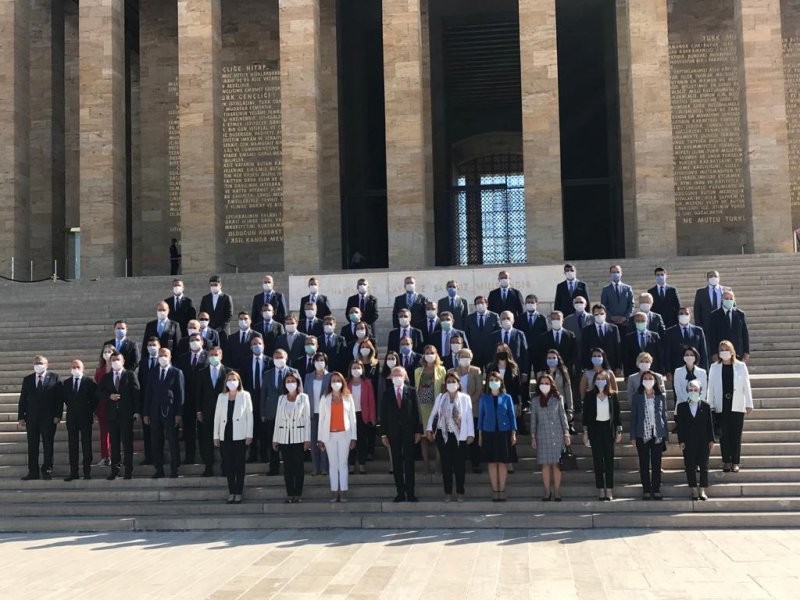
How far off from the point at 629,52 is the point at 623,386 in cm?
1251

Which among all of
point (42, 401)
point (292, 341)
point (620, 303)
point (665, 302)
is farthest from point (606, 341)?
point (42, 401)

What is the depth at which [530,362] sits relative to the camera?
10.7 m

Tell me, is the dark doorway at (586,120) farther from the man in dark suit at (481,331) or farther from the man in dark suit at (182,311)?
the man in dark suit at (182,311)

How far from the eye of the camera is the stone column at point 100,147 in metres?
22.1

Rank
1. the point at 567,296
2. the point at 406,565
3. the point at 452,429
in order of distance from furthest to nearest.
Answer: the point at 567,296 → the point at 452,429 → the point at 406,565

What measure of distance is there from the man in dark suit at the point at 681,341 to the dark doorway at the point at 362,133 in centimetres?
1527

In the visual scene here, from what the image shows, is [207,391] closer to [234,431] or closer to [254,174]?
[234,431]

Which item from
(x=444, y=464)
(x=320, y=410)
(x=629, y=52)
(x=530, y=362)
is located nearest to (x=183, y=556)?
(x=320, y=410)

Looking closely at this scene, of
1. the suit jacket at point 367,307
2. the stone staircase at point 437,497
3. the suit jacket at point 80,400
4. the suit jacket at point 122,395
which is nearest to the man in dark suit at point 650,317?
the stone staircase at point 437,497

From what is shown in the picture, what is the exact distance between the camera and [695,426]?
898 centimetres

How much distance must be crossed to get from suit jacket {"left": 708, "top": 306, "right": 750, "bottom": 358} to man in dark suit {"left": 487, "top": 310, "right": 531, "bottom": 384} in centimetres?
253

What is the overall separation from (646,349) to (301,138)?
13.4 m

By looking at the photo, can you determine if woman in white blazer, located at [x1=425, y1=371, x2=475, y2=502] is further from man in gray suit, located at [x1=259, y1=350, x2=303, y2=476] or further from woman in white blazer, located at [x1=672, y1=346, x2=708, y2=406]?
woman in white blazer, located at [x1=672, y1=346, x2=708, y2=406]

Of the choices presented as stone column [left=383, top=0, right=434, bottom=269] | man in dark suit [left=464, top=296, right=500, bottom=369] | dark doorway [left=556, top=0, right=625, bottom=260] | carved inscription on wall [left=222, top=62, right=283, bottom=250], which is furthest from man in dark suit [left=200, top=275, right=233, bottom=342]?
dark doorway [left=556, top=0, right=625, bottom=260]
